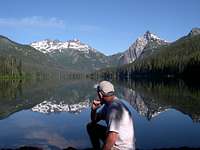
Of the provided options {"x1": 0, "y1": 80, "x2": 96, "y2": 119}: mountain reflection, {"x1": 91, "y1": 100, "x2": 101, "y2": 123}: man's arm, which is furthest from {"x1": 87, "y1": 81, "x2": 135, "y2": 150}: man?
{"x1": 0, "y1": 80, "x2": 96, "y2": 119}: mountain reflection

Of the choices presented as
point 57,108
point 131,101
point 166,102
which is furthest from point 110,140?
point 131,101

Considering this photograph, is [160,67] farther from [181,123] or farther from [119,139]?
[119,139]

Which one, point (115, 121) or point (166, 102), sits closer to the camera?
point (115, 121)

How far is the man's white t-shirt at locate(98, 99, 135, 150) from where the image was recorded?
9.31m

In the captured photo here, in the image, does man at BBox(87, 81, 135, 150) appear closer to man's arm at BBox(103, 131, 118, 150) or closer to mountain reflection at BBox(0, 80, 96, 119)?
man's arm at BBox(103, 131, 118, 150)

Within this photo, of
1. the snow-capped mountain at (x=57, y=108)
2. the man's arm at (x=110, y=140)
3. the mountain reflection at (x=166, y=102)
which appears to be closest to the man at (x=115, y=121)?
the man's arm at (x=110, y=140)

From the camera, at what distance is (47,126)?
36.7 metres

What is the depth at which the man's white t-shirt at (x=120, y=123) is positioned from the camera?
931 cm

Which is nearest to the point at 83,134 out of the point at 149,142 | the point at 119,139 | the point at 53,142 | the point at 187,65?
the point at 53,142

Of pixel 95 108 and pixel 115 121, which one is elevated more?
pixel 95 108

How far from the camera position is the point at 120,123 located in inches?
368

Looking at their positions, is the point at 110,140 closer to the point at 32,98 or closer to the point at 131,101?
the point at 131,101

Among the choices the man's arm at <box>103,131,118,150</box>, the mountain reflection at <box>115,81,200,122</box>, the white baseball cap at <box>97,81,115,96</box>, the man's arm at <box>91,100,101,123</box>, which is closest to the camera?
the man's arm at <box>103,131,118,150</box>

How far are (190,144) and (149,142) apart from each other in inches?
111
